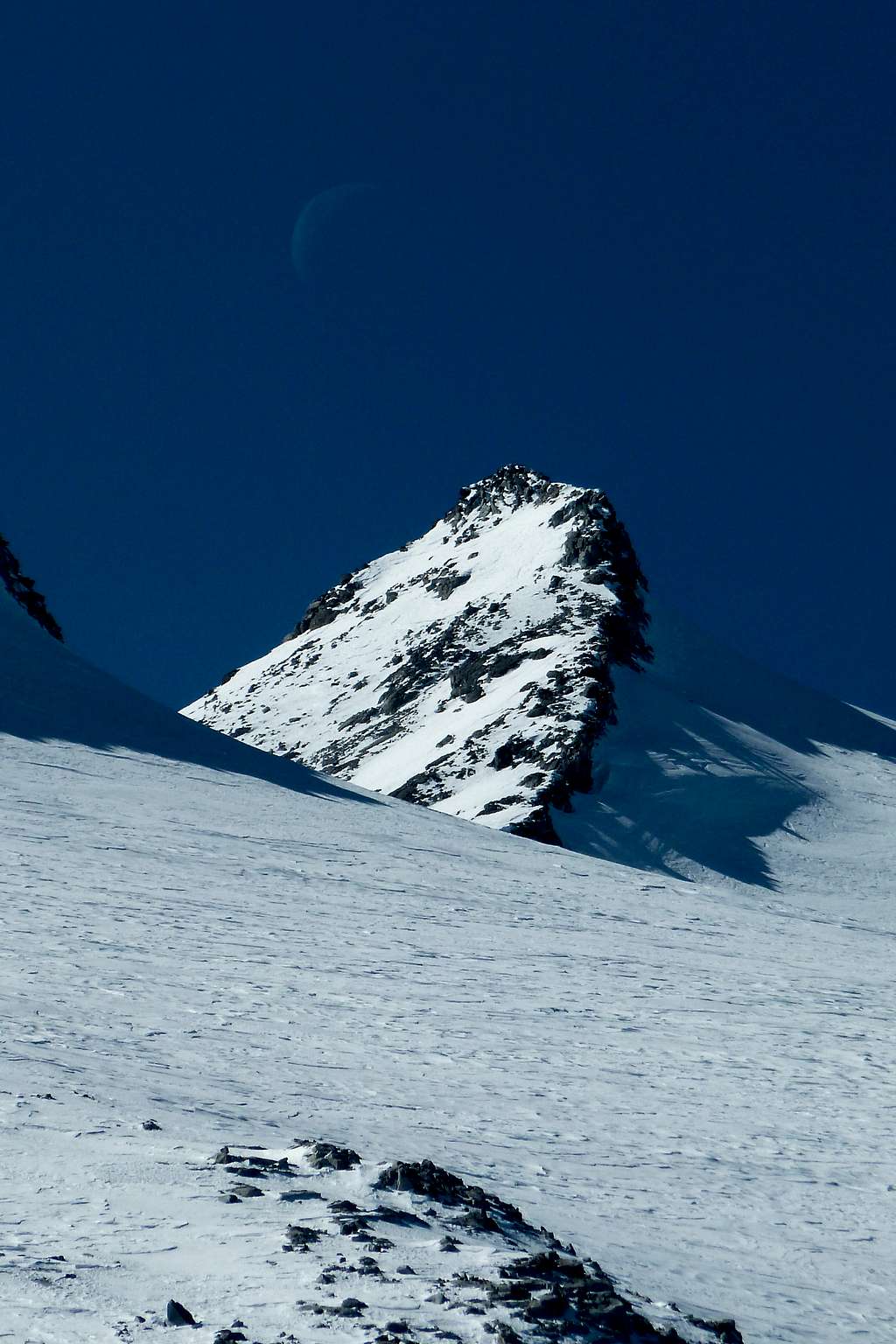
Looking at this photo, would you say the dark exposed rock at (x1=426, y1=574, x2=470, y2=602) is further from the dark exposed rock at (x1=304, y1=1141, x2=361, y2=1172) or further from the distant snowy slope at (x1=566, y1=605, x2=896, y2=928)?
the dark exposed rock at (x1=304, y1=1141, x2=361, y2=1172)

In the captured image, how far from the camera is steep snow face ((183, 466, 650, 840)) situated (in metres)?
51.1

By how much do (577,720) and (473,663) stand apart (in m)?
14.4

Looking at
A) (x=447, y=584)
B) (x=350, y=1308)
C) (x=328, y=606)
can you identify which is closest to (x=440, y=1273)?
(x=350, y=1308)

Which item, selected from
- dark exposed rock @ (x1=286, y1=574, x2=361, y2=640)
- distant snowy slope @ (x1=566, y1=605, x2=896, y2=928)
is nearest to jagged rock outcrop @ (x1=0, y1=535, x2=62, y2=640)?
distant snowy slope @ (x1=566, y1=605, x2=896, y2=928)

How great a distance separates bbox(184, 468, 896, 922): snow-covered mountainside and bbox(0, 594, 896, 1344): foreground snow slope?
23926 millimetres

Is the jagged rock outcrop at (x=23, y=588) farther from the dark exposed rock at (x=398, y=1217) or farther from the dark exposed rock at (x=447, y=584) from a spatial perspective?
the dark exposed rock at (x=398, y=1217)

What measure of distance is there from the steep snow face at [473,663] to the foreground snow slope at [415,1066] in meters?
25.6

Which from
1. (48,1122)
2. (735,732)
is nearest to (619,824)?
(735,732)

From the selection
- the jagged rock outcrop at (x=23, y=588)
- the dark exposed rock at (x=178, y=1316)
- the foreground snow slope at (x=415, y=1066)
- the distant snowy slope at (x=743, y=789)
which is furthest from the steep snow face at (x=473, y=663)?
the dark exposed rock at (x=178, y=1316)

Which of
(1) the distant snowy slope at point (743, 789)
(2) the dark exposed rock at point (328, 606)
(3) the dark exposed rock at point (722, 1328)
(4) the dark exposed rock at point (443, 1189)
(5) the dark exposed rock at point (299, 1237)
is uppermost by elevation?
(2) the dark exposed rock at point (328, 606)

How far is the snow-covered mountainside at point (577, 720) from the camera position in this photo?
150 ft

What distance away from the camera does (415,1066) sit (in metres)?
9.55

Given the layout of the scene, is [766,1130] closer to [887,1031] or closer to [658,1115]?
[658,1115]

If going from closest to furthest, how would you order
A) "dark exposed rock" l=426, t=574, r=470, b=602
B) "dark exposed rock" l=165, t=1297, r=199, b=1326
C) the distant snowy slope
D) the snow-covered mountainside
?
"dark exposed rock" l=165, t=1297, r=199, b=1326 < the distant snowy slope < the snow-covered mountainside < "dark exposed rock" l=426, t=574, r=470, b=602
